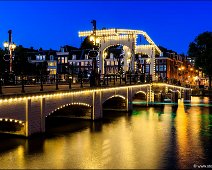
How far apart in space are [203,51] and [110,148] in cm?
7328

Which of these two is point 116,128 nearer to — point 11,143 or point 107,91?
point 107,91

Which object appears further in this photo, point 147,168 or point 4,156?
point 4,156

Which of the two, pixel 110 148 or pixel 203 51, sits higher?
pixel 203 51

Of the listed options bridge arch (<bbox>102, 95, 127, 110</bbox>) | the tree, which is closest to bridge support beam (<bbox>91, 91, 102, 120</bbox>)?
bridge arch (<bbox>102, 95, 127, 110</bbox>)

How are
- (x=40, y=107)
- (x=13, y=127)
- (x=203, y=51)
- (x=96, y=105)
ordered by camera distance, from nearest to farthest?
(x=13, y=127) < (x=40, y=107) < (x=96, y=105) < (x=203, y=51)

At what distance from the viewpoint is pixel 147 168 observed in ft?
44.0

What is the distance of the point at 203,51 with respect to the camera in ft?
279

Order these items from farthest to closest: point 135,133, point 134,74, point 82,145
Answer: point 134,74 → point 135,133 → point 82,145

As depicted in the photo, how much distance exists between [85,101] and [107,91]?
466cm

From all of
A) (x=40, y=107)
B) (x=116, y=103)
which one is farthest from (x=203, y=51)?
(x=40, y=107)

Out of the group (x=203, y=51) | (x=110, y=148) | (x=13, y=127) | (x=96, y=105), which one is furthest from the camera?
(x=203, y=51)

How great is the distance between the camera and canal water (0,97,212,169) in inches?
555

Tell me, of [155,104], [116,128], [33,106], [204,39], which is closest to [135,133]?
[116,128]

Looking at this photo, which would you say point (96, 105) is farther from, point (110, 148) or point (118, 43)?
point (118, 43)
